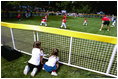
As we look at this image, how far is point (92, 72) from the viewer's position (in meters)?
3.56

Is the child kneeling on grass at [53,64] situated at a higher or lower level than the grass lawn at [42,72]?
higher

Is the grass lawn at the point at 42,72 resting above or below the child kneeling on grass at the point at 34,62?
below

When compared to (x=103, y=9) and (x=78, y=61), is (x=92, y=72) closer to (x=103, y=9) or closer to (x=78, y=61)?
(x=78, y=61)

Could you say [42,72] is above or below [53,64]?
below

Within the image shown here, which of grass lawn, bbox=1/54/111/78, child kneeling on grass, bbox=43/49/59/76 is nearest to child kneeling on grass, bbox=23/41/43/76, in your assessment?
grass lawn, bbox=1/54/111/78

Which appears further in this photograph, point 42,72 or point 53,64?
point 42,72

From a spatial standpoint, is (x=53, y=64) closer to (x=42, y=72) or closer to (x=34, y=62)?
A: (x=42, y=72)

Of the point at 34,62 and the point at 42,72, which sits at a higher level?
the point at 34,62

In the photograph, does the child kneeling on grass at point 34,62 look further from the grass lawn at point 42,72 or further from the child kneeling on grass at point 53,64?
the child kneeling on grass at point 53,64

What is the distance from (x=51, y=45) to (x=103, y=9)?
142ft

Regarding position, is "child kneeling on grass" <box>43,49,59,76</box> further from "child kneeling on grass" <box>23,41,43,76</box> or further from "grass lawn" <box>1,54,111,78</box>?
"child kneeling on grass" <box>23,41,43,76</box>

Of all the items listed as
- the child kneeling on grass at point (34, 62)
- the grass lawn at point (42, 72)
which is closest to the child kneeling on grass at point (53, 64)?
the grass lawn at point (42, 72)

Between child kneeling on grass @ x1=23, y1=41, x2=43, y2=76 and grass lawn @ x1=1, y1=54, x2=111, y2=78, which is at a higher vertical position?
child kneeling on grass @ x1=23, y1=41, x2=43, y2=76

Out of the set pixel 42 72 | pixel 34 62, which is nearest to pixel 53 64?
pixel 42 72
